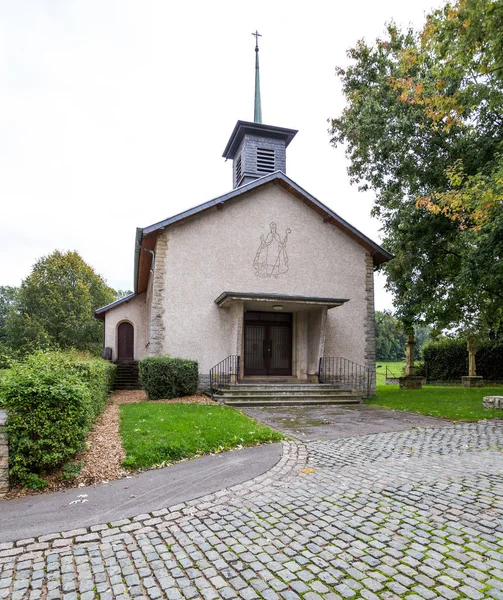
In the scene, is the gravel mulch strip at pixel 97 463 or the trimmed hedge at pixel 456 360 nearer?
the gravel mulch strip at pixel 97 463

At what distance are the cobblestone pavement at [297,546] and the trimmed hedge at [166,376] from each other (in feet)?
25.8

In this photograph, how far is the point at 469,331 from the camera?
70.0 ft

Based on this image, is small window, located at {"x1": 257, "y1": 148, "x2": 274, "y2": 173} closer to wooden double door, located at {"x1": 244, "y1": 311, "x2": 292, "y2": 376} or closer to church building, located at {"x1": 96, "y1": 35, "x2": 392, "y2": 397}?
church building, located at {"x1": 96, "y1": 35, "x2": 392, "y2": 397}

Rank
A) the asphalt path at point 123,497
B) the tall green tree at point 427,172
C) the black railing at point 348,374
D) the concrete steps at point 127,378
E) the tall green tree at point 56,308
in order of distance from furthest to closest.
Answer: the tall green tree at point 56,308 → the concrete steps at point 127,378 → the black railing at point 348,374 → the tall green tree at point 427,172 → the asphalt path at point 123,497

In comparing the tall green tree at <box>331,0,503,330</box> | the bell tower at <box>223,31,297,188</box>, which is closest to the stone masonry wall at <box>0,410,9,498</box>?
the tall green tree at <box>331,0,503,330</box>

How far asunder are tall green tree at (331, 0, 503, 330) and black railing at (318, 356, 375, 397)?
2.81 m

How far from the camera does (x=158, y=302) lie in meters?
14.0

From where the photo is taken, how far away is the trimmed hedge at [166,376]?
12508 millimetres

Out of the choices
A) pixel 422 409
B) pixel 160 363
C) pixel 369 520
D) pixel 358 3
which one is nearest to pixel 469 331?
pixel 422 409

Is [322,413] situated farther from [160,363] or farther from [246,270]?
[246,270]

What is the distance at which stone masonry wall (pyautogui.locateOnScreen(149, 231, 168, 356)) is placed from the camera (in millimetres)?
13843

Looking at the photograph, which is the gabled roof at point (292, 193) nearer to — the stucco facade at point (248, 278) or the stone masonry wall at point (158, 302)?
the stucco facade at point (248, 278)

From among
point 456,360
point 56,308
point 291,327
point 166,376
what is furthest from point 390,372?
point 166,376

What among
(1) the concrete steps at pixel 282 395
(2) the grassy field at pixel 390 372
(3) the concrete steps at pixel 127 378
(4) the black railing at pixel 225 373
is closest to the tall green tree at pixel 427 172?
Answer: (1) the concrete steps at pixel 282 395
